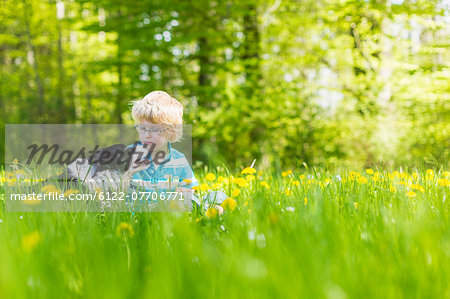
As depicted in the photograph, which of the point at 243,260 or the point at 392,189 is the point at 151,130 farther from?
the point at 243,260

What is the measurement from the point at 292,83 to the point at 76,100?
5.21m

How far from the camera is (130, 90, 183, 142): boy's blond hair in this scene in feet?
8.42

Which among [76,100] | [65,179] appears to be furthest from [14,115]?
[65,179]

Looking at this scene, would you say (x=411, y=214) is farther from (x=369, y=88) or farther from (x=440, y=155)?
(x=369, y=88)

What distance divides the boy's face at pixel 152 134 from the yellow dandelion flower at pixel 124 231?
1156 mm

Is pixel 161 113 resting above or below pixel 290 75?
below

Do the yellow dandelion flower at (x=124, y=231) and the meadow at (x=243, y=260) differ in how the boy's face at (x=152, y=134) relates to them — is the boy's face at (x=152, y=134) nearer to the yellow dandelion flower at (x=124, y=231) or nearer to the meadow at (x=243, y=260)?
the meadow at (x=243, y=260)

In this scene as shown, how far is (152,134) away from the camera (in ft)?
8.21

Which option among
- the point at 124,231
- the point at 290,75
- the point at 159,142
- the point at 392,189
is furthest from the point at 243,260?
the point at 290,75

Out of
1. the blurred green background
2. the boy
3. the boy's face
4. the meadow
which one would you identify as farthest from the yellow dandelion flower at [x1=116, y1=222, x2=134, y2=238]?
the blurred green background

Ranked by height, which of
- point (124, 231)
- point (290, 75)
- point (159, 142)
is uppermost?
point (290, 75)

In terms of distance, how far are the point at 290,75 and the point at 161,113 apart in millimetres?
4866

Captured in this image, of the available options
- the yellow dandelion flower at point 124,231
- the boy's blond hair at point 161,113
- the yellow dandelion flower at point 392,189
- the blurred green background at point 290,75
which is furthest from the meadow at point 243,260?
the blurred green background at point 290,75

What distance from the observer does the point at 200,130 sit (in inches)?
249
